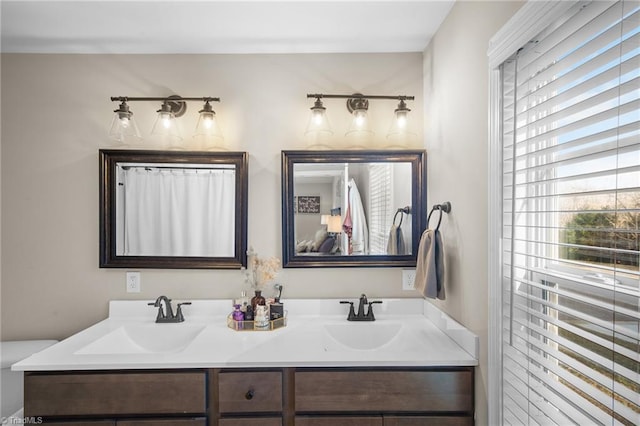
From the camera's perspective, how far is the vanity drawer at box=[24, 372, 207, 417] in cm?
144

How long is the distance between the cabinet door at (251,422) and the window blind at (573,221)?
2.94 ft

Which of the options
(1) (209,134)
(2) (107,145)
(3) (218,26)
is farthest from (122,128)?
(3) (218,26)

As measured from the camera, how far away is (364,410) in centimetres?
144

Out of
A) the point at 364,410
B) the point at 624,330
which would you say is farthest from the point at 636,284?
the point at 364,410

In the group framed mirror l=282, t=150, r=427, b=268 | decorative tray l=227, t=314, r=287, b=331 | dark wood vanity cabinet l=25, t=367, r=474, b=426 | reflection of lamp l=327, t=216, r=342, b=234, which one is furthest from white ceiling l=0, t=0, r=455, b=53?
dark wood vanity cabinet l=25, t=367, r=474, b=426

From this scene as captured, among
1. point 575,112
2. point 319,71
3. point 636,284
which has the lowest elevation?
point 636,284

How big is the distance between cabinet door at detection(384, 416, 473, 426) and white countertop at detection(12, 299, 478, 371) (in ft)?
0.75

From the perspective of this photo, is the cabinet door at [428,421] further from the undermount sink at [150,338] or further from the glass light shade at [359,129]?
the glass light shade at [359,129]

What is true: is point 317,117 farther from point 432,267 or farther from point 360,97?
point 432,267

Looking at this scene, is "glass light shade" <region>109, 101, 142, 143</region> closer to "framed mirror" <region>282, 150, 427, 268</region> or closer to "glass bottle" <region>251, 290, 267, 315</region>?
"framed mirror" <region>282, 150, 427, 268</region>

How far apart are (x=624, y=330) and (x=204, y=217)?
1904 millimetres

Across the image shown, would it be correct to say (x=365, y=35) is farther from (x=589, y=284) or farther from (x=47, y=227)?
(x=47, y=227)

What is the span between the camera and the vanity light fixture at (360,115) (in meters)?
2.01

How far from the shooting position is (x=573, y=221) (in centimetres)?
94
